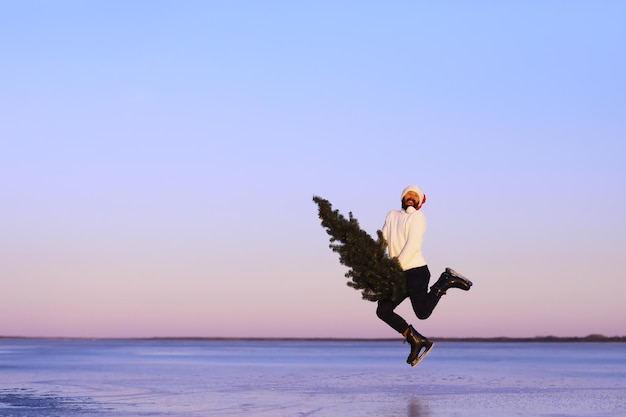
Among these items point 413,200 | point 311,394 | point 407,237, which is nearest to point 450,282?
point 407,237

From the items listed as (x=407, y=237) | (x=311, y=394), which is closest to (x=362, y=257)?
(x=407, y=237)

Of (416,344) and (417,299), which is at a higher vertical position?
(417,299)

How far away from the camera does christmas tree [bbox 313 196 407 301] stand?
9781 mm

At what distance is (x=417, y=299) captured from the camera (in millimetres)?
10141

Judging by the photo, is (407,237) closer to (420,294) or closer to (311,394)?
(420,294)

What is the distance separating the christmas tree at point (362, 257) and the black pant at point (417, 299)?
0.13m

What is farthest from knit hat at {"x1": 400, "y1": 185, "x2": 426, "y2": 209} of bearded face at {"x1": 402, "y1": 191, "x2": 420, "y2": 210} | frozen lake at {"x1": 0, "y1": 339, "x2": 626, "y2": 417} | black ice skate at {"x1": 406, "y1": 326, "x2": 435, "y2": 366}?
frozen lake at {"x1": 0, "y1": 339, "x2": 626, "y2": 417}

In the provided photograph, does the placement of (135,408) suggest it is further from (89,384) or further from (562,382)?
(562,382)

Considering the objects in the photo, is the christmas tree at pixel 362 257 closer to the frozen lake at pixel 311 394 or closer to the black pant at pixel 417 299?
the black pant at pixel 417 299

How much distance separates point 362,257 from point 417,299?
0.80 meters

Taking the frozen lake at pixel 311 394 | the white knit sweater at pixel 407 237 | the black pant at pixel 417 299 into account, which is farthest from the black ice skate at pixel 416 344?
the frozen lake at pixel 311 394

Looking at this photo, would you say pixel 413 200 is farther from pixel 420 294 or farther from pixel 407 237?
pixel 420 294

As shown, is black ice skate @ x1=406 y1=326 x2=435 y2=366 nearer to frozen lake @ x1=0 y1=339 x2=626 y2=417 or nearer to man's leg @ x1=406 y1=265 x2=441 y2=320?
man's leg @ x1=406 y1=265 x2=441 y2=320

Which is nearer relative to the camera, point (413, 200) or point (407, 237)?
point (407, 237)
